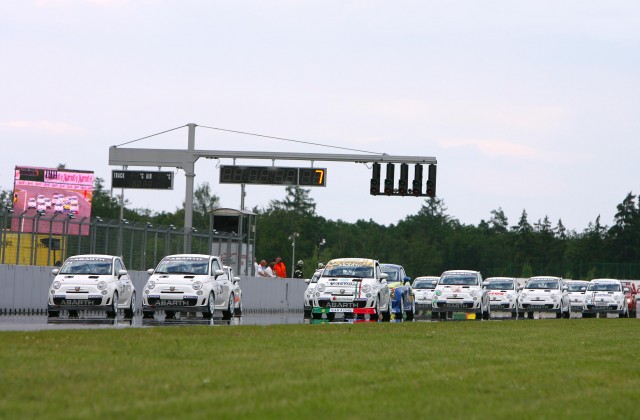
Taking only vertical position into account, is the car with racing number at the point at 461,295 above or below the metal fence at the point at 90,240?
below

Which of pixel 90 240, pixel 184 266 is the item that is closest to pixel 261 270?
pixel 90 240

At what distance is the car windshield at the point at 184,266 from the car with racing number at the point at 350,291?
2.98 m

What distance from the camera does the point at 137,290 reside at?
39625 mm

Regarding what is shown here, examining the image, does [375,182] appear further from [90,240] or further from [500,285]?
[90,240]

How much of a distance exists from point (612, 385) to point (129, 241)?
25914 mm

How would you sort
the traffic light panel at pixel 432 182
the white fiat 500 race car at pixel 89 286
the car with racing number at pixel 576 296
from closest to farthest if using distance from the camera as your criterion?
the white fiat 500 race car at pixel 89 286 → the traffic light panel at pixel 432 182 → the car with racing number at pixel 576 296

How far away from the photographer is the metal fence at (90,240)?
33.3 meters

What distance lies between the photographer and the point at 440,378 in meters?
14.0

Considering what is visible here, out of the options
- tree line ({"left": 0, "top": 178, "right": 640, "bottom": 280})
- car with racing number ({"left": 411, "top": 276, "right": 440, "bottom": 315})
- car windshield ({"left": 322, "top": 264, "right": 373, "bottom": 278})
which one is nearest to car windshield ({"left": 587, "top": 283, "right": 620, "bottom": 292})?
car with racing number ({"left": 411, "top": 276, "right": 440, "bottom": 315})

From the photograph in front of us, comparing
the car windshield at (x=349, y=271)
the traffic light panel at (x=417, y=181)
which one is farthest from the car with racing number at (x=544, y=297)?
the car windshield at (x=349, y=271)

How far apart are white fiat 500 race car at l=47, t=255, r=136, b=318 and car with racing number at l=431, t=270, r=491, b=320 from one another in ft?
40.9

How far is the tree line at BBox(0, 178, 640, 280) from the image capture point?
14662 cm

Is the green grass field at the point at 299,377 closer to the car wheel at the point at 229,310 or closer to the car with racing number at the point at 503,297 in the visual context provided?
the car wheel at the point at 229,310

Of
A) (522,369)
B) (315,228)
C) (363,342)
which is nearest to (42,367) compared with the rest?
(522,369)
